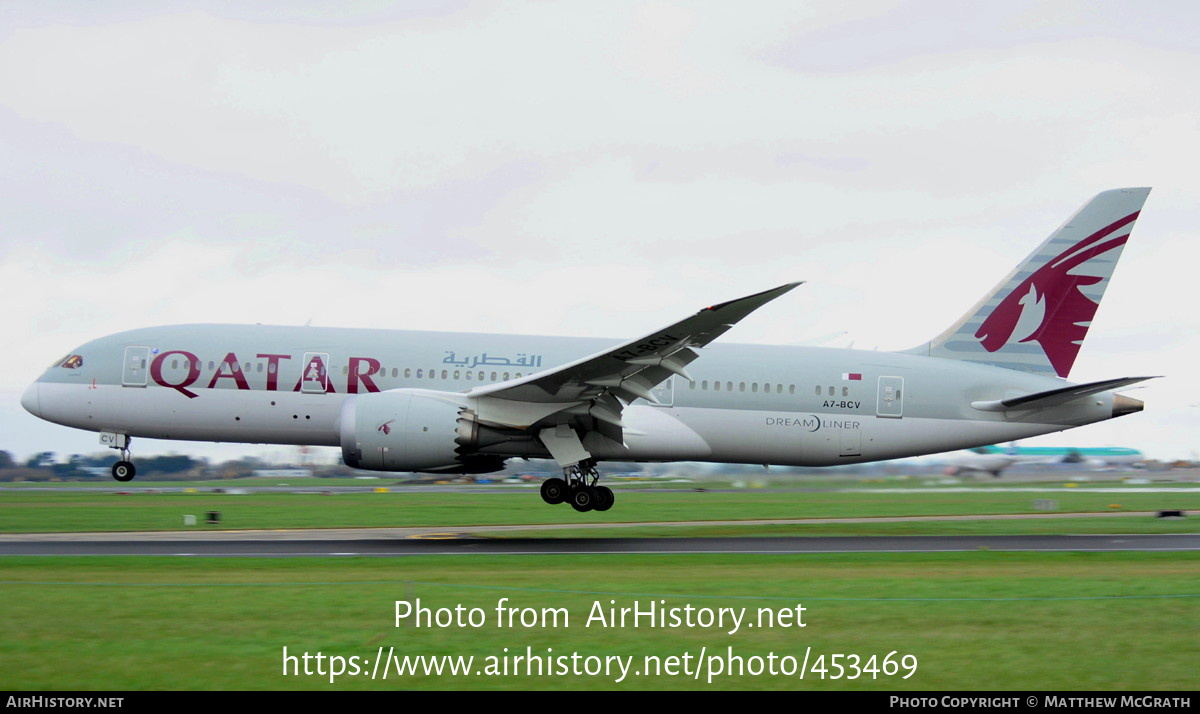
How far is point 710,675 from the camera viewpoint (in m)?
10.1

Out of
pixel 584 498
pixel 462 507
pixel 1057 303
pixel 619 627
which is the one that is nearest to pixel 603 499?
pixel 584 498

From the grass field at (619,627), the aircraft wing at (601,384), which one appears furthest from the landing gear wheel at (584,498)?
the grass field at (619,627)

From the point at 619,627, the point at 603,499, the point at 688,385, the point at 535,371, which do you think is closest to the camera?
the point at 619,627

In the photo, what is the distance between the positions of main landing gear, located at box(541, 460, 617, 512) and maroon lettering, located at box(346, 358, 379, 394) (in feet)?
14.7

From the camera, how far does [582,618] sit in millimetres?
12453

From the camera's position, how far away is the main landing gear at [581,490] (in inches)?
982

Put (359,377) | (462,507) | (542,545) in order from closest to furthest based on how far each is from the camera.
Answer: (542,545)
(359,377)
(462,507)

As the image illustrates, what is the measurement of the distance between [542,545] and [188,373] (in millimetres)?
9968

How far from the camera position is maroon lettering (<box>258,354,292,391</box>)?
25.5 meters

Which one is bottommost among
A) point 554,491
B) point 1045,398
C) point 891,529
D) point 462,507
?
point 462,507

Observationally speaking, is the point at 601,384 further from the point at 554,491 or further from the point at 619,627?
the point at 619,627

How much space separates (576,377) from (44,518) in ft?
47.7

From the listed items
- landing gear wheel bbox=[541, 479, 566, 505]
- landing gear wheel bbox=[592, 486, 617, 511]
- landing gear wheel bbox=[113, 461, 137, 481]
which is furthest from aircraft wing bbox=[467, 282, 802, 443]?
landing gear wheel bbox=[113, 461, 137, 481]
